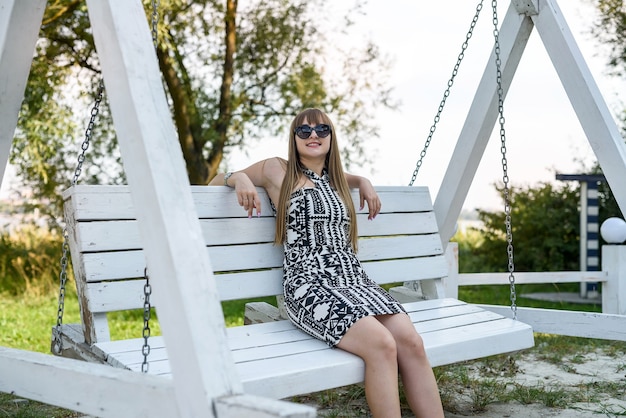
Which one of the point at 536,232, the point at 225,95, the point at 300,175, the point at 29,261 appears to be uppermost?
the point at 225,95

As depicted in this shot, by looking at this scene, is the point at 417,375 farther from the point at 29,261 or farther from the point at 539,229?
the point at 29,261

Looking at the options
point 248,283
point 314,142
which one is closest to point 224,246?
point 248,283

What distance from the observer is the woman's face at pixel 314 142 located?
3025mm

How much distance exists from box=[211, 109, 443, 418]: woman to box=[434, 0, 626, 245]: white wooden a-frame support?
64 centimetres

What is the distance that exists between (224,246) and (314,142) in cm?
58

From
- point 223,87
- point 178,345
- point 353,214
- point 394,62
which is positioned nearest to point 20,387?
point 178,345

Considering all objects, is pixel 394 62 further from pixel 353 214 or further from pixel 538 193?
pixel 353 214

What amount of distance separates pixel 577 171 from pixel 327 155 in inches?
258

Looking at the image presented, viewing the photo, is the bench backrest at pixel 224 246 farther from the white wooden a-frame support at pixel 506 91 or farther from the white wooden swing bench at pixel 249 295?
the white wooden a-frame support at pixel 506 91

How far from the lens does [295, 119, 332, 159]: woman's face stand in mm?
3025

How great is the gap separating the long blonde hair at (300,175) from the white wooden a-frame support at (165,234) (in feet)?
3.85

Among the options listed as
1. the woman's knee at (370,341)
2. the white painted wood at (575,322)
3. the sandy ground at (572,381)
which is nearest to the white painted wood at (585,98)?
the white painted wood at (575,322)

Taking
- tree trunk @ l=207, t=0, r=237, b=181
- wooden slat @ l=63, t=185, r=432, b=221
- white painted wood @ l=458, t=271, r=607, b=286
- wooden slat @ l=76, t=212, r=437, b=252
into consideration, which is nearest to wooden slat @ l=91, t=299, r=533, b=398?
wooden slat @ l=76, t=212, r=437, b=252

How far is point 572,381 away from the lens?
4.08m
